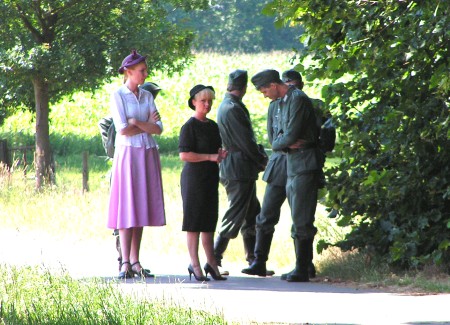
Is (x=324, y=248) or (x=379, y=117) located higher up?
(x=379, y=117)

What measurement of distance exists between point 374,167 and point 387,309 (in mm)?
2862

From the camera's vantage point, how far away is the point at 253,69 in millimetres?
59906

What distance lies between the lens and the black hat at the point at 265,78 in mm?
11758

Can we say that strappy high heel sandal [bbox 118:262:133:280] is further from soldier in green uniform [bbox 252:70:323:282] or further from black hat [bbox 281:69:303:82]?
black hat [bbox 281:69:303:82]

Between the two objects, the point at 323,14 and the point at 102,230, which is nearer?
the point at 323,14

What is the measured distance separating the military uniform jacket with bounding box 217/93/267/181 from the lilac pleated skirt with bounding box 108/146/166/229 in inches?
34.4

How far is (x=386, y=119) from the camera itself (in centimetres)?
1124

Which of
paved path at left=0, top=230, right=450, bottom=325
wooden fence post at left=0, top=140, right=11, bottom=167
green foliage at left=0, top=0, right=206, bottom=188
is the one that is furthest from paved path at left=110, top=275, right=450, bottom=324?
wooden fence post at left=0, top=140, right=11, bottom=167

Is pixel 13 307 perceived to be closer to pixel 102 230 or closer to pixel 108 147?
pixel 108 147

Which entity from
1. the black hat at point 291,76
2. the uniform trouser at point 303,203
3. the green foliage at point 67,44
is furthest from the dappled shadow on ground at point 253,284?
the green foliage at point 67,44

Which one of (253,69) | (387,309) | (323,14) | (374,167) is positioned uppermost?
(253,69)

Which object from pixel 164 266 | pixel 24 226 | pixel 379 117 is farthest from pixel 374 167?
pixel 24 226

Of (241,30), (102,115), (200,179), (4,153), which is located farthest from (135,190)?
(241,30)

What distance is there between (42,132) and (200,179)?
12.0 metres
